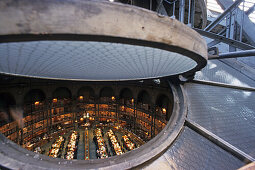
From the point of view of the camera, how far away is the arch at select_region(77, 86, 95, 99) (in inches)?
633

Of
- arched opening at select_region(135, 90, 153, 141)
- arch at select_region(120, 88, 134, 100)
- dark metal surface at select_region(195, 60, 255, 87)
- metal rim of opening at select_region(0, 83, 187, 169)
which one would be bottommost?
arched opening at select_region(135, 90, 153, 141)

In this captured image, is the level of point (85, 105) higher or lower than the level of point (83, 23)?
lower

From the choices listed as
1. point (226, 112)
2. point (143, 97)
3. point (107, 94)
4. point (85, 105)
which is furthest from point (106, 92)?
point (226, 112)

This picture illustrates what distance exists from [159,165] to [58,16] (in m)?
3.91

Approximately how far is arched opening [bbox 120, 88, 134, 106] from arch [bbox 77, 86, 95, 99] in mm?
3946

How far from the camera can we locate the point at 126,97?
1538 cm

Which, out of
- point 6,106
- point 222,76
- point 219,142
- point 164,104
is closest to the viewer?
point 219,142

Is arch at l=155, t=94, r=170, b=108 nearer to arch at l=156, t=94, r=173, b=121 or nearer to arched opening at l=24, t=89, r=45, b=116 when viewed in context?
arch at l=156, t=94, r=173, b=121

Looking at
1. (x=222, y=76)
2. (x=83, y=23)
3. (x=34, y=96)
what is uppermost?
(x=83, y=23)

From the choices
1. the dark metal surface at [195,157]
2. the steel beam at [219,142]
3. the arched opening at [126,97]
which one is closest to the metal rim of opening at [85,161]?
the dark metal surface at [195,157]

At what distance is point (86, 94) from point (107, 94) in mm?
2813

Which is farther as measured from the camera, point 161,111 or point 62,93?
point 62,93

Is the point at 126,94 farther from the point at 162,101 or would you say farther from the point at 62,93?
the point at 62,93

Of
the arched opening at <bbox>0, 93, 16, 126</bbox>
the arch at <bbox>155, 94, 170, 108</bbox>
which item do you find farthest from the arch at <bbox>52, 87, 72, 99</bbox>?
the arch at <bbox>155, 94, 170, 108</bbox>
